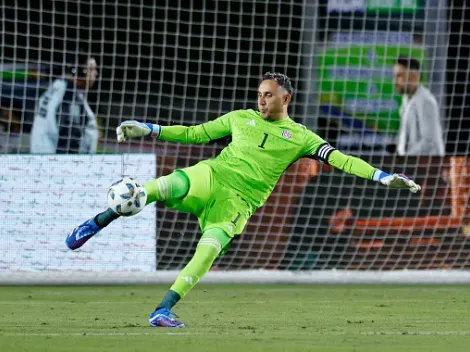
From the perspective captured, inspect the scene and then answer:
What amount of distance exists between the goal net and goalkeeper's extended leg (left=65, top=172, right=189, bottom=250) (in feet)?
12.3

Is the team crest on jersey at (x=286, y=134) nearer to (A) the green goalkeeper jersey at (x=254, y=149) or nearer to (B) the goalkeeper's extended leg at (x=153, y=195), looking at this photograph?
(A) the green goalkeeper jersey at (x=254, y=149)

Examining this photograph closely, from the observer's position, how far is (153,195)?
914 cm

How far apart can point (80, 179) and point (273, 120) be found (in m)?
4.05

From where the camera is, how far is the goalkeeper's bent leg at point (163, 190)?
916 cm

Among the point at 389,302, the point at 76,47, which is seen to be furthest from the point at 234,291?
the point at 76,47

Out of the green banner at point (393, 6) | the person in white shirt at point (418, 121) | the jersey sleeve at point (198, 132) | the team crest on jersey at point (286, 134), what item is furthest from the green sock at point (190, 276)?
the green banner at point (393, 6)

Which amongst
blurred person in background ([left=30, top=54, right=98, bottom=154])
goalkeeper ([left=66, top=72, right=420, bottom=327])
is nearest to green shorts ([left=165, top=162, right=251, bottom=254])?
A: goalkeeper ([left=66, top=72, right=420, bottom=327])

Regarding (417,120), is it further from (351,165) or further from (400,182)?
(400,182)

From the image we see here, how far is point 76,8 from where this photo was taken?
15750 mm

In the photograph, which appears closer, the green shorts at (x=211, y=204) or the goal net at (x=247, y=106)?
the green shorts at (x=211, y=204)

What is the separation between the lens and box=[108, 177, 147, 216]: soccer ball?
8.80m

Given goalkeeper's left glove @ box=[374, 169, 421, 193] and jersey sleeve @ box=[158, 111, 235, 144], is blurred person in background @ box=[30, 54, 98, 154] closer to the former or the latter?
jersey sleeve @ box=[158, 111, 235, 144]

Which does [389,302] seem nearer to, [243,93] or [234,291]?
[234,291]

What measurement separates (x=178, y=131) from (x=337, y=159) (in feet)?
3.84
